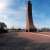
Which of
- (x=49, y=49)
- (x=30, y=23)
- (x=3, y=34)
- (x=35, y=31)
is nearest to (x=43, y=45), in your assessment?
(x=49, y=49)

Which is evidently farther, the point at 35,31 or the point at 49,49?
the point at 35,31

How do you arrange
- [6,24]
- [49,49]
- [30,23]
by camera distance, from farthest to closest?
[30,23], [6,24], [49,49]

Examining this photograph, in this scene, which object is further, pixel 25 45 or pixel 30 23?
pixel 30 23

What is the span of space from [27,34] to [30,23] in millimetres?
202

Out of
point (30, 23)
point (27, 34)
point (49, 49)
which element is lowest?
point (49, 49)

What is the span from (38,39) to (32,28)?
20cm

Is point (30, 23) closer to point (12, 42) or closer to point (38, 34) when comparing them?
point (38, 34)

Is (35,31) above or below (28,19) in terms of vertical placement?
below

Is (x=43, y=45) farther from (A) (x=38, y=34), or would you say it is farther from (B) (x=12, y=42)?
(B) (x=12, y=42)

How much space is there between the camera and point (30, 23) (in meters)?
2.70

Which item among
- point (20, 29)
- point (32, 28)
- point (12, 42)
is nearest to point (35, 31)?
point (32, 28)

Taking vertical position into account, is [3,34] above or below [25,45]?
above

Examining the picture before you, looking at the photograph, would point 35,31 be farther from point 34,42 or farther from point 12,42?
point 12,42

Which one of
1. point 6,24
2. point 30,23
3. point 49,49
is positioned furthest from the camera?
point 30,23
